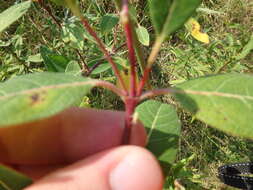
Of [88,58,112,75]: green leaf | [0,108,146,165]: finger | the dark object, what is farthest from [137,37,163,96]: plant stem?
the dark object

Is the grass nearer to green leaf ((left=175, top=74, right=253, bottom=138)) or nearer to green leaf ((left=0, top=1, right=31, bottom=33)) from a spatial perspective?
green leaf ((left=0, top=1, right=31, bottom=33))

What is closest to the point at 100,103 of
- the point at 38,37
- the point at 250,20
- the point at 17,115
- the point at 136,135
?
the point at 38,37

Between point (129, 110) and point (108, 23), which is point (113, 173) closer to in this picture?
point (129, 110)

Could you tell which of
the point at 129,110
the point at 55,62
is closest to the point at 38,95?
the point at 129,110

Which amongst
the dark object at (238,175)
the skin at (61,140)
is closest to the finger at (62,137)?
the skin at (61,140)

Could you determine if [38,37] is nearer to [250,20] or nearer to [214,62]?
[214,62]
